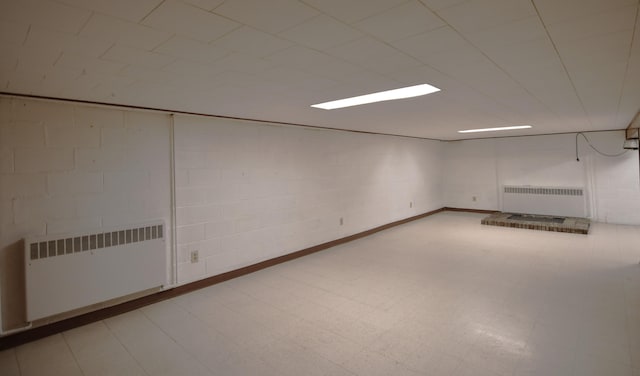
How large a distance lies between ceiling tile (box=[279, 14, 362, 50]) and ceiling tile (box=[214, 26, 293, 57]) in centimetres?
9

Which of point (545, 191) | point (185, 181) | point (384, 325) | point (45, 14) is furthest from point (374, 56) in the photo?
point (545, 191)

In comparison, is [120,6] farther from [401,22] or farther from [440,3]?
[440,3]

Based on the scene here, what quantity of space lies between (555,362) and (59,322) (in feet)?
13.3

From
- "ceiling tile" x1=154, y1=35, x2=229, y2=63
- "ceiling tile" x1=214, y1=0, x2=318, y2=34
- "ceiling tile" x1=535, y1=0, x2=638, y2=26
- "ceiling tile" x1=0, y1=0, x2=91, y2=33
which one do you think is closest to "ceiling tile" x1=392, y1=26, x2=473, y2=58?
"ceiling tile" x1=535, y1=0, x2=638, y2=26

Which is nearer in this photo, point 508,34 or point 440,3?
point 440,3

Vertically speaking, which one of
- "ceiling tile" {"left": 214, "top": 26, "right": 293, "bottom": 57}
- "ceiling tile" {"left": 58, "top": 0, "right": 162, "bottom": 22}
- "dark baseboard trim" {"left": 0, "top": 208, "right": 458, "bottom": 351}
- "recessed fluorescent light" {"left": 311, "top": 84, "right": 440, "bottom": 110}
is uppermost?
"recessed fluorescent light" {"left": 311, "top": 84, "right": 440, "bottom": 110}

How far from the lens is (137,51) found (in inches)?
67.1

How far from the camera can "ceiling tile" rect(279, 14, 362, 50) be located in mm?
1424

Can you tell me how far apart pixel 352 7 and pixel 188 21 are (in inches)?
28.4

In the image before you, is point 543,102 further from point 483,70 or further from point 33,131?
point 33,131

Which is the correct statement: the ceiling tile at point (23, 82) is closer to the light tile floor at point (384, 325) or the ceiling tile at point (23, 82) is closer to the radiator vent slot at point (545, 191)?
the light tile floor at point (384, 325)

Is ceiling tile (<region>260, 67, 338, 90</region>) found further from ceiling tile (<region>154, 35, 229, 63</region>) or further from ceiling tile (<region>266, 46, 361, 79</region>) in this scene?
ceiling tile (<region>154, 35, 229, 63</region>)

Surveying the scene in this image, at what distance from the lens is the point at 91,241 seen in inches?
114

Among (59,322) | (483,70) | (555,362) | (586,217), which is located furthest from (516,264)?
(59,322)
